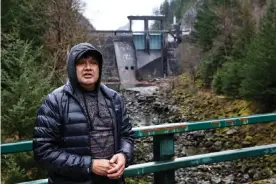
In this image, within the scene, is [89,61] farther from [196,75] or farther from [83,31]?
[196,75]

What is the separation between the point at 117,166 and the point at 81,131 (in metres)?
0.26

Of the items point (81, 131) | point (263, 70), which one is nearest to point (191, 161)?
point (81, 131)

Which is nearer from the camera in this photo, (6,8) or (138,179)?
(138,179)

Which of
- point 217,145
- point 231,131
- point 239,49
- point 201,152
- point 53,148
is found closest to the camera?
point 53,148

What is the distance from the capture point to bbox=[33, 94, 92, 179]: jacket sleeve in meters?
1.73

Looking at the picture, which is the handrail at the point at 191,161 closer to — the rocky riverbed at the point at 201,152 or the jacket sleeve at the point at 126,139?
the jacket sleeve at the point at 126,139

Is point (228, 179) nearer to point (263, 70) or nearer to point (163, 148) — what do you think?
point (263, 70)

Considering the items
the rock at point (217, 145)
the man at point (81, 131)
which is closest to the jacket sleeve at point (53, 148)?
the man at point (81, 131)

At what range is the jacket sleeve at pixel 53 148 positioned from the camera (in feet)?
5.68

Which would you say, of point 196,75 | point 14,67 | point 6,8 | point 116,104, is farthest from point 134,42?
point 116,104

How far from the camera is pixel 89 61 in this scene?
187 centimetres

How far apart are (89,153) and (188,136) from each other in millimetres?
11269

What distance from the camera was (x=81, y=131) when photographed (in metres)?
1.79

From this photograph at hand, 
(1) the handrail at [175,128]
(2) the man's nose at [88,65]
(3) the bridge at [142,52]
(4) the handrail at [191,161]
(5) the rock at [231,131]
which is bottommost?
(5) the rock at [231,131]
